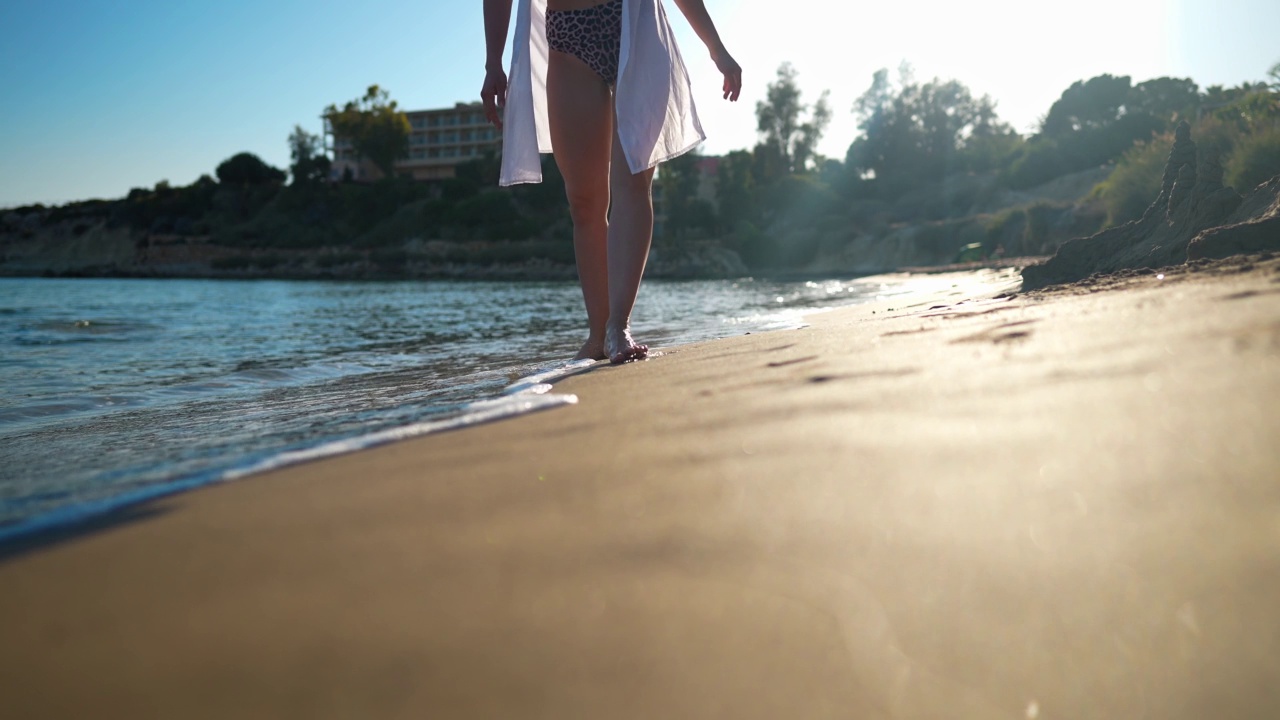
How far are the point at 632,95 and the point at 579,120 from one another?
9.4 inches

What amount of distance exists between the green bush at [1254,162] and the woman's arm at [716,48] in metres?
5.97

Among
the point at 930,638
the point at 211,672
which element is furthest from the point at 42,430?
the point at 930,638

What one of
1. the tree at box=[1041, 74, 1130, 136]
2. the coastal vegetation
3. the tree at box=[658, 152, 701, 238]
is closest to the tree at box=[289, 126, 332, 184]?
the coastal vegetation

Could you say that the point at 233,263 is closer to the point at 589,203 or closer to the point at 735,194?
the point at 735,194

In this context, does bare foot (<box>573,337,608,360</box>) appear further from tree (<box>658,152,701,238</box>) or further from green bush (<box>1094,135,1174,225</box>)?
tree (<box>658,152,701,238</box>)

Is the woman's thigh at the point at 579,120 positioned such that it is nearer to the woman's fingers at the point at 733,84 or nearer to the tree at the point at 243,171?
the woman's fingers at the point at 733,84

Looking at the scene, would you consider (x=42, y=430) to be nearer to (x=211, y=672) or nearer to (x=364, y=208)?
(x=211, y=672)

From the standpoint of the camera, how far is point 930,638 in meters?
0.55

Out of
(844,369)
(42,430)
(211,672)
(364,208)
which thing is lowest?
(42,430)

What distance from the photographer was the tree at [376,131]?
193ft

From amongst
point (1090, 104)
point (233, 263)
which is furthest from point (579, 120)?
point (233, 263)

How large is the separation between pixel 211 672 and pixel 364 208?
Result: 55.7 m

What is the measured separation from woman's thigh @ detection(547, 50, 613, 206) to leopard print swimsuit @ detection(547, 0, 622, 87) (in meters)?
0.03

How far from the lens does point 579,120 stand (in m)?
2.90
